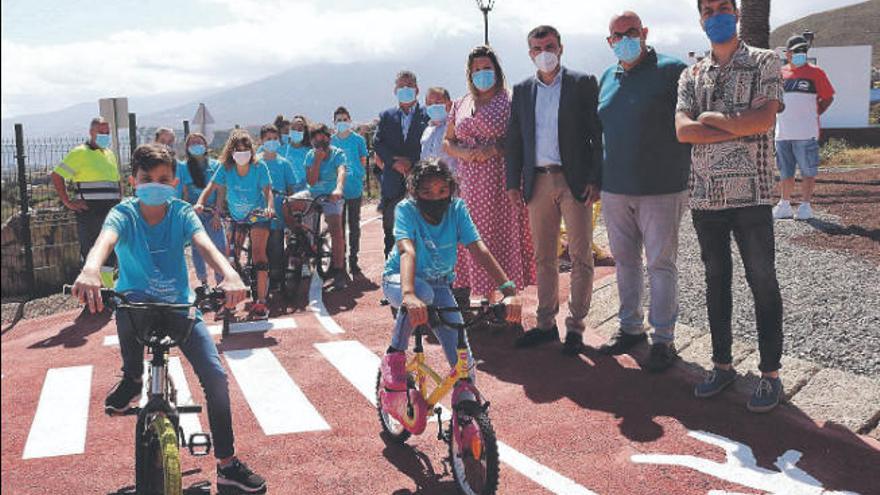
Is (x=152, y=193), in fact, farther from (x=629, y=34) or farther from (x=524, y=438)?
(x=629, y=34)

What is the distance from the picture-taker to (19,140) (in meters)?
11.7

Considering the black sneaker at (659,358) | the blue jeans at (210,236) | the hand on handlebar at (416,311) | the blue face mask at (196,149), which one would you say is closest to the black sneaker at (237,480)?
the hand on handlebar at (416,311)

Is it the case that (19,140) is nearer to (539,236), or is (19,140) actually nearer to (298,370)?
(298,370)

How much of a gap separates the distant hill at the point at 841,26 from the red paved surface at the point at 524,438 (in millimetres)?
103553

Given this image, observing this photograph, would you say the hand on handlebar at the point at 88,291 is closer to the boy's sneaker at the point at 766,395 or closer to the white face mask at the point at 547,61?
the boy's sneaker at the point at 766,395

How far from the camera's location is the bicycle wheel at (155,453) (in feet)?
12.3

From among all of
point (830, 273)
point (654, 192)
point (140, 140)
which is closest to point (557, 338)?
point (654, 192)

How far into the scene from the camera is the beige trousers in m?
6.69

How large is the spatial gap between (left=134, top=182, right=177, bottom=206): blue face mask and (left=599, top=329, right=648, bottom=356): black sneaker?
388 cm

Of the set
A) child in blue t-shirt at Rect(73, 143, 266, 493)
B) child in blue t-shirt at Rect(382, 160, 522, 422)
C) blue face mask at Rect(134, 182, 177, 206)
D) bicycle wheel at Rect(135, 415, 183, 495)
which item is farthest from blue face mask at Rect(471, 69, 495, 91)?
bicycle wheel at Rect(135, 415, 183, 495)

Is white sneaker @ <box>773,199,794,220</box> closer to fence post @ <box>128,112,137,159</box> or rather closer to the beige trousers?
the beige trousers

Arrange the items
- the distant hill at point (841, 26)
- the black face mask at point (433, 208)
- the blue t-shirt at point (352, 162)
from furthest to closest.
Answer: the distant hill at point (841, 26)
the blue t-shirt at point (352, 162)
the black face mask at point (433, 208)

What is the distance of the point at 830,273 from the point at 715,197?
3.35 meters

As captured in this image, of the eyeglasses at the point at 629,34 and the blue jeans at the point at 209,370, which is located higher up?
the eyeglasses at the point at 629,34
